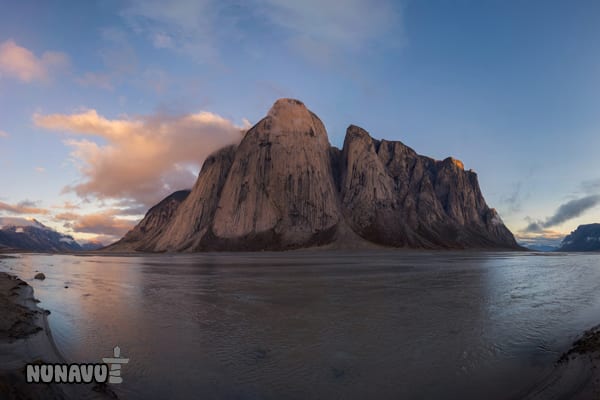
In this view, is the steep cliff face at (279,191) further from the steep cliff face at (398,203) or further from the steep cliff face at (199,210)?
the steep cliff face at (398,203)

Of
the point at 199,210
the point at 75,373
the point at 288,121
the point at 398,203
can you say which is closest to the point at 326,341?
the point at 75,373

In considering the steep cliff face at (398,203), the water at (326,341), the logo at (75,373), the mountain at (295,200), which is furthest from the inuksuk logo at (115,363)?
the steep cliff face at (398,203)

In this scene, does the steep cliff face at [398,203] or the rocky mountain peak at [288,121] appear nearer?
the steep cliff face at [398,203]

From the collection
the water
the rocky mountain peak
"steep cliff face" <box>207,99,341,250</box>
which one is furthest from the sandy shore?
the rocky mountain peak

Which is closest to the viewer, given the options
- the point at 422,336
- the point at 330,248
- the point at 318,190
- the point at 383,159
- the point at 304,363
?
the point at 304,363

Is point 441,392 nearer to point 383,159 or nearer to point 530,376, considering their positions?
point 530,376

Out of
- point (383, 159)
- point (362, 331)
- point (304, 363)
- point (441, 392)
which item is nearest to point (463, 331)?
point (362, 331)

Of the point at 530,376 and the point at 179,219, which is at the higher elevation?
the point at 179,219
